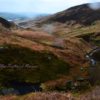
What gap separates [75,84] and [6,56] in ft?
70.6

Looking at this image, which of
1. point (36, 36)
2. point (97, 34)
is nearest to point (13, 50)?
point (36, 36)

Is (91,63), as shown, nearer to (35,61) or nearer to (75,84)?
(35,61)

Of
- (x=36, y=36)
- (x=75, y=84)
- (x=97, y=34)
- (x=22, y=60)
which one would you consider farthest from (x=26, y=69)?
(x=97, y=34)

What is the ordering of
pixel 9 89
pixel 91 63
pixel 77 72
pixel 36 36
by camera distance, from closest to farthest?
pixel 9 89, pixel 77 72, pixel 91 63, pixel 36 36

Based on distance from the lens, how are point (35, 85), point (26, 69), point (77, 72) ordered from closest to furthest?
1. point (35, 85)
2. point (26, 69)
3. point (77, 72)

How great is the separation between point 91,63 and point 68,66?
9821 mm

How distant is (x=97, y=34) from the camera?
168m

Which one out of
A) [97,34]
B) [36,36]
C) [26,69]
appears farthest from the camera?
[97,34]

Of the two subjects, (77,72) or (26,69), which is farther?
(77,72)

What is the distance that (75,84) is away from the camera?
60.0 m

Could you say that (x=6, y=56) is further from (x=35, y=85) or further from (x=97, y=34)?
(x=97, y=34)

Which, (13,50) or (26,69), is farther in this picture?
(13,50)

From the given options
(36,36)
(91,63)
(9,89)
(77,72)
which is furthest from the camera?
(36,36)

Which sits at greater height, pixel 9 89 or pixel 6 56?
pixel 6 56
